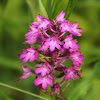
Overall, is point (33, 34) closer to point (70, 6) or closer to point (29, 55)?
point (29, 55)

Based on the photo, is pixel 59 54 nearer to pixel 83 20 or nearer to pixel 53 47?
pixel 53 47

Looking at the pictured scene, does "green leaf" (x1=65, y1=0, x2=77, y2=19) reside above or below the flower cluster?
above

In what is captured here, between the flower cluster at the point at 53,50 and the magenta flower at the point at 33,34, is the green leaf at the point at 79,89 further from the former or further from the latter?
the magenta flower at the point at 33,34

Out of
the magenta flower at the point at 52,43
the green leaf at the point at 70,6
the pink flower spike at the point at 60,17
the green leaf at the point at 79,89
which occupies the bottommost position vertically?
the green leaf at the point at 79,89

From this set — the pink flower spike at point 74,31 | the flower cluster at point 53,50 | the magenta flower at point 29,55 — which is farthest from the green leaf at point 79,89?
the magenta flower at point 29,55

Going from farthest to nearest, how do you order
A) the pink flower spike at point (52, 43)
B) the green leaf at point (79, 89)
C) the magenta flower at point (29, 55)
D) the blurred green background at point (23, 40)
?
the blurred green background at point (23, 40) < the green leaf at point (79, 89) < the magenta flower at point (29, 55) < the pink flower spike at point (52, 43)

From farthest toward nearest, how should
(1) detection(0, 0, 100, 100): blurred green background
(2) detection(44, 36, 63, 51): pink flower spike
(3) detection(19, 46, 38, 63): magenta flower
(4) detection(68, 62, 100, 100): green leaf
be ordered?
(1) detection(0, 0, 100, 100): blurred green background < (4) detection(68, 62, 100, 100): green leaf < (3) detection(19, 46, 38, 63): magenta flower < (2) detection(44, 36, 63, 51): pink flower spike

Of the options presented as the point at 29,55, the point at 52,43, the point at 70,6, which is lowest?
the point at 29,55

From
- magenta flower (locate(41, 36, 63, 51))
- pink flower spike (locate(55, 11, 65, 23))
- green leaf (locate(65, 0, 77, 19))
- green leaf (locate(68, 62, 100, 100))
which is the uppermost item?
green leaf (locate(65, 0, 77, 19))

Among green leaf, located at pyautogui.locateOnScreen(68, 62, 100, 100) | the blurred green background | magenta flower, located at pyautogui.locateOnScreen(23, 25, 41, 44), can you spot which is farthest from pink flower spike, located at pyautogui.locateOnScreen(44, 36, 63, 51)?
the blurred green background

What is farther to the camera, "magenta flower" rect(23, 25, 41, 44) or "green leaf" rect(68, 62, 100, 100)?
"green leaf" rect(68, 62, 100, 100)

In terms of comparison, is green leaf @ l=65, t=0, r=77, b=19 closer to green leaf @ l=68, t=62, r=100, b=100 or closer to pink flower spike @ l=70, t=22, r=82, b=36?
pink flower spike @ l=70, t=22, r=82, b=36

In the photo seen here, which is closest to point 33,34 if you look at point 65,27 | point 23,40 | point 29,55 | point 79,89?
point 29,55
